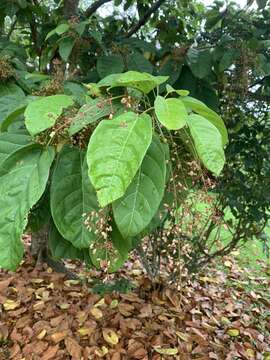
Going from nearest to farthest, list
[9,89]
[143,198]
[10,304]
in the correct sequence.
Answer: [143,198] → [9,89] → [10,304]

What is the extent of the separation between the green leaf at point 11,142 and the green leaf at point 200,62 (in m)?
0.95

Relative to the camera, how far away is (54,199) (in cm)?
93

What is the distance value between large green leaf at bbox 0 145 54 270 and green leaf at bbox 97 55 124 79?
Answer: 2.88 ft

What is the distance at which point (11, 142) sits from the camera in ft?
3.19

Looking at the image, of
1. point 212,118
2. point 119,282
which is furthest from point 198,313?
point 212,118

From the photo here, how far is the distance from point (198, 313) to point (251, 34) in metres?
1.84

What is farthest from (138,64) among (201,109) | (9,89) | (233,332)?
(233,332)

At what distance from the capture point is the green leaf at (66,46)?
1609 mm

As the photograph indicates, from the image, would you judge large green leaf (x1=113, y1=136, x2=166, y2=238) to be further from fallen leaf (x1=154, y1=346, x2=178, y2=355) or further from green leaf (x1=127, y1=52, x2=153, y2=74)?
fallen leaf (x1=154, y1=346, x2=178, y2=355)

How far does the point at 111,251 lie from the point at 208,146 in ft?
1.12

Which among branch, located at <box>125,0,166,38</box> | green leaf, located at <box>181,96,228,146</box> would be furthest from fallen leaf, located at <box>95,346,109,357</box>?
branch, located at <box>125,0,166,38</box>

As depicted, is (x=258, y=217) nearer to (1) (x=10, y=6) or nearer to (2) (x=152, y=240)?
(2) (x=152, y=240)

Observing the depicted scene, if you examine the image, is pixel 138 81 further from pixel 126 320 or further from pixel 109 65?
pixel 126 320

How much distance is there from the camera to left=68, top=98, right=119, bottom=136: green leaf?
33.8 inches
